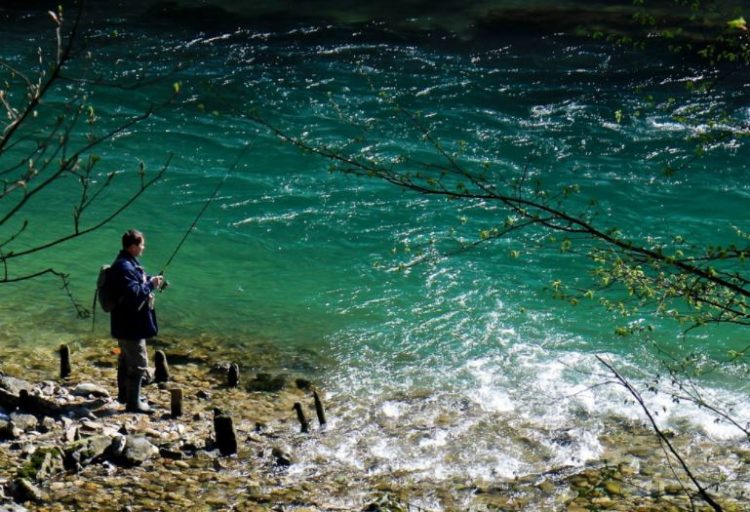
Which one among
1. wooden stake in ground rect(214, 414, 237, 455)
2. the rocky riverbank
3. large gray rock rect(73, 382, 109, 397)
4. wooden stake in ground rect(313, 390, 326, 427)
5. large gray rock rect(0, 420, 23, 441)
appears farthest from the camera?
large gray rock rect(73, 382, 109, 397)

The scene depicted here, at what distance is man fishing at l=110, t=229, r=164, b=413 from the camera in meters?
9.10

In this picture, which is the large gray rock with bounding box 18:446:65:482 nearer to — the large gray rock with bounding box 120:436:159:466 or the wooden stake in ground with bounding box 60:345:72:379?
the large gray rock with bounding box 120:436:159:466

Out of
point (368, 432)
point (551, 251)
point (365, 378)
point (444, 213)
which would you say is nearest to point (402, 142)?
point (444, 213)

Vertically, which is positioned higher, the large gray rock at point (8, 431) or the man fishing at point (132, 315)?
the man fishing at point (132, 315)

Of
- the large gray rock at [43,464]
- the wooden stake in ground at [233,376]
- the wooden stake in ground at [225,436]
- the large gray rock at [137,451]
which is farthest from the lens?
the wooden stake in ground at [233,376]

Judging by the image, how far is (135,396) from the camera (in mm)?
9766

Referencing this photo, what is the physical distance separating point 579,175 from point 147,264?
762cm

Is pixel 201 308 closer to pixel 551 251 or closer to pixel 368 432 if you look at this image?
pixel 368 432

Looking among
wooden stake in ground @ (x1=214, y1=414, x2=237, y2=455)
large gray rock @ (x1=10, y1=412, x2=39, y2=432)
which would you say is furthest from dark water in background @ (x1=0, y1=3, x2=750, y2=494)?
large gray rock @ (x1=10, y1=412, x2=39, y2=432)

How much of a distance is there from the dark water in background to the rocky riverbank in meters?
0.37

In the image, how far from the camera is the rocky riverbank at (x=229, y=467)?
8.19 m

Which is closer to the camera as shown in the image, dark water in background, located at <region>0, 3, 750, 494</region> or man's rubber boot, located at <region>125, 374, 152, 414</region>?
man's rubber boot, located at <region>125, 374, 152, 414</region>

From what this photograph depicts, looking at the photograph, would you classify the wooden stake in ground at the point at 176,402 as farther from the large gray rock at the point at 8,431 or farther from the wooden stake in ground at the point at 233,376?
the large gray rock at the point at 8,431

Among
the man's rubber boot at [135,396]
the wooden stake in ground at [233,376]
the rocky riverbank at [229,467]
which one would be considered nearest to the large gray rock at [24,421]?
the rocky riverbank at [229,467]
